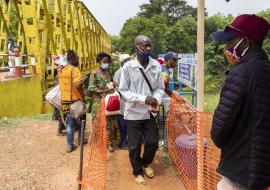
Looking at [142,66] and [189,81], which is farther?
[189,81]

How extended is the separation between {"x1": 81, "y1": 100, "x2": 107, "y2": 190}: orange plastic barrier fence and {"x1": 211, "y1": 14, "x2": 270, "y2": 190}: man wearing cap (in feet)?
4.69

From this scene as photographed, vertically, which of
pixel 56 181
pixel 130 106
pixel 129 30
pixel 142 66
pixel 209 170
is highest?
pixel 129 30

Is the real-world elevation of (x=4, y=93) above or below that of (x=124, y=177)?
above

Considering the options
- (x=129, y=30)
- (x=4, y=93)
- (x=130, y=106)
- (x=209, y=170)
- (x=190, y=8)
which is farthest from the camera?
(x=190, y=8)

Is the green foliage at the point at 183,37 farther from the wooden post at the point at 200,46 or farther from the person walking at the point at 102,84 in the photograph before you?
the wooden post at the point at 200,46

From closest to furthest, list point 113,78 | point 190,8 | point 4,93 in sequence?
1. point 113,78
2. point 4,93
3. point 190,8

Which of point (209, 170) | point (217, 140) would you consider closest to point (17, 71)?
point (209, 170)

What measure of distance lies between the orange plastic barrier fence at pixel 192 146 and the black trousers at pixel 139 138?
0.38 metres

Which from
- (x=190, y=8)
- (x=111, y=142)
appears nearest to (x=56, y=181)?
(x=111, y=142)

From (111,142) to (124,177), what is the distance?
3.46 feet

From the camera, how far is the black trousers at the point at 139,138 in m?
4.16

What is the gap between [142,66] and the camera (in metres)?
4.13

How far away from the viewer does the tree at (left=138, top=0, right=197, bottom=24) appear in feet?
151

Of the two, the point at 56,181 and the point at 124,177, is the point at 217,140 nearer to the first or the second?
the point at 124,177
